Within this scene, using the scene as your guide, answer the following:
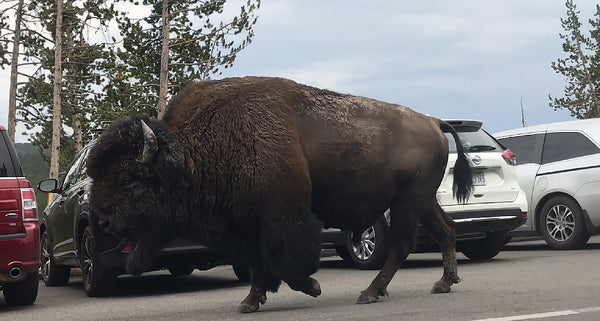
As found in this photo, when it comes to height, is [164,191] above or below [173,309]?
above

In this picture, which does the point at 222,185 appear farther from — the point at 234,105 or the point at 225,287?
the point at 225,287

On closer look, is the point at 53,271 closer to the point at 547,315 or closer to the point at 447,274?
the point at 447,274

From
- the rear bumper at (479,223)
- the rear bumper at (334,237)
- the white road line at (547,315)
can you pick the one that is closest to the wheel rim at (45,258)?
the rear bumper at (334,237)

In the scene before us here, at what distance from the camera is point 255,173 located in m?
7.78

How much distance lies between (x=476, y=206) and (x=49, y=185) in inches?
210

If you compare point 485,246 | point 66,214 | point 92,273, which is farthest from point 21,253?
point 485,246

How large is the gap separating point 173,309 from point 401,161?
248 cm

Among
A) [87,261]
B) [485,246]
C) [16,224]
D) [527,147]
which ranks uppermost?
[527,147]

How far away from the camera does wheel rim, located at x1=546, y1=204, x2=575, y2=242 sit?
14617mm

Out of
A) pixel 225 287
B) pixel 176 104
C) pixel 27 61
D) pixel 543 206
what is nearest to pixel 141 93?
pixel 27 61

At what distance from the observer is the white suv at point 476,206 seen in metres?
12.1

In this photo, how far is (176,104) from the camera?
27.2 feet

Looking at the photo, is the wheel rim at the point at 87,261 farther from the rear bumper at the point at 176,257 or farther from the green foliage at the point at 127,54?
the green foliage at the point at 127,54

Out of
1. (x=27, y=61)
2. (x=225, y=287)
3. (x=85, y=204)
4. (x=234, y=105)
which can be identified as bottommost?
(x=225, y=287)
